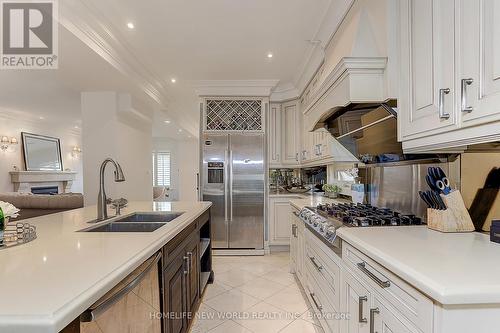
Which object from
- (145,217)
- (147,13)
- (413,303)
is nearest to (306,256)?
(145,217)

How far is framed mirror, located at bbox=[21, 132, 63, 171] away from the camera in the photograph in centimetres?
695

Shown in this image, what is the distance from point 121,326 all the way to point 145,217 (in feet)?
4.33

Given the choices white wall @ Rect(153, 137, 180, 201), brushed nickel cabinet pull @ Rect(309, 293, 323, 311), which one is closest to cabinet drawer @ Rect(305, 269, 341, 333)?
brushed nickel cabinet pull @ Rect(309, 293, 323, 311)

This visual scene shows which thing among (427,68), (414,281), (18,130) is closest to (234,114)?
(427,68)

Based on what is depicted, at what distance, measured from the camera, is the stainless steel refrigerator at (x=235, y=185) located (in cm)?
432

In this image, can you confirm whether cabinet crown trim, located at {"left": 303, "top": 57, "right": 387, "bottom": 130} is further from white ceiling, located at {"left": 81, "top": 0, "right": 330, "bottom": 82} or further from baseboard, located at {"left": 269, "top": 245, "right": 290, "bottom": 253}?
baseboard, located at {"left": 269, "top": 245, "right": 290, "bottom": 253}

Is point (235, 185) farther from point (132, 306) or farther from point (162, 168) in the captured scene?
point (162, 168)

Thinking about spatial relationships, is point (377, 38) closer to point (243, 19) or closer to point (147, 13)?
point (243, 19)

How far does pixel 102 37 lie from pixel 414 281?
10.9ft

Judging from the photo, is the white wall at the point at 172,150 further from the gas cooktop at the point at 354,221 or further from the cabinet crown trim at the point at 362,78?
the cabinet crown trim at the point at 362,78

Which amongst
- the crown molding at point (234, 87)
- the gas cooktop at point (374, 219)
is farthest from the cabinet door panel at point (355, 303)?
the crown molding at point (234, 87)

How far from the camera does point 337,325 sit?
1630mm

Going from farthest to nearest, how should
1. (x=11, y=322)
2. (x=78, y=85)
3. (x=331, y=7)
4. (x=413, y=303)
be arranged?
(x=78, y=85), (x=331, y=7), (x=413, y=303), (x=11, y=322)

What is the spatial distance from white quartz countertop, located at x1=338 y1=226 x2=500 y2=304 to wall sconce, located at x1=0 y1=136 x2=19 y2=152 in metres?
7.79
